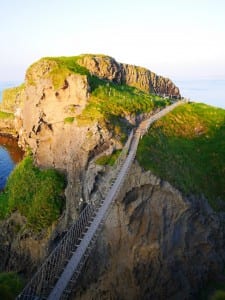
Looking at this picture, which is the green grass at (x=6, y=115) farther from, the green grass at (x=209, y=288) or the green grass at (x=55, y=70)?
the green grass at (x=209, y=288)

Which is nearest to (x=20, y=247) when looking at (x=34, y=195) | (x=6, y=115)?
(x=34, y=195)

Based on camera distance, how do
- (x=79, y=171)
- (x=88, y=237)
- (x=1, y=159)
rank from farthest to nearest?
(x=1, y=159)
(x=79, y=171)
(x=88, y=237)

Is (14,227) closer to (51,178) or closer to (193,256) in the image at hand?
(51,178)

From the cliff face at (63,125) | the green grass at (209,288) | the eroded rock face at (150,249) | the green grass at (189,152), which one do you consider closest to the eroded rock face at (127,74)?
the cliff face at (63,125)

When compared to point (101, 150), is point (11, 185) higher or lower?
lower

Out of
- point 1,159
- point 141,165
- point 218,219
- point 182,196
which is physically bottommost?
point 1,159

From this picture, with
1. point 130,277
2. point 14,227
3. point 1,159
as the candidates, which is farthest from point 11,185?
point 1,159

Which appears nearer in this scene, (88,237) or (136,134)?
(88,237)
